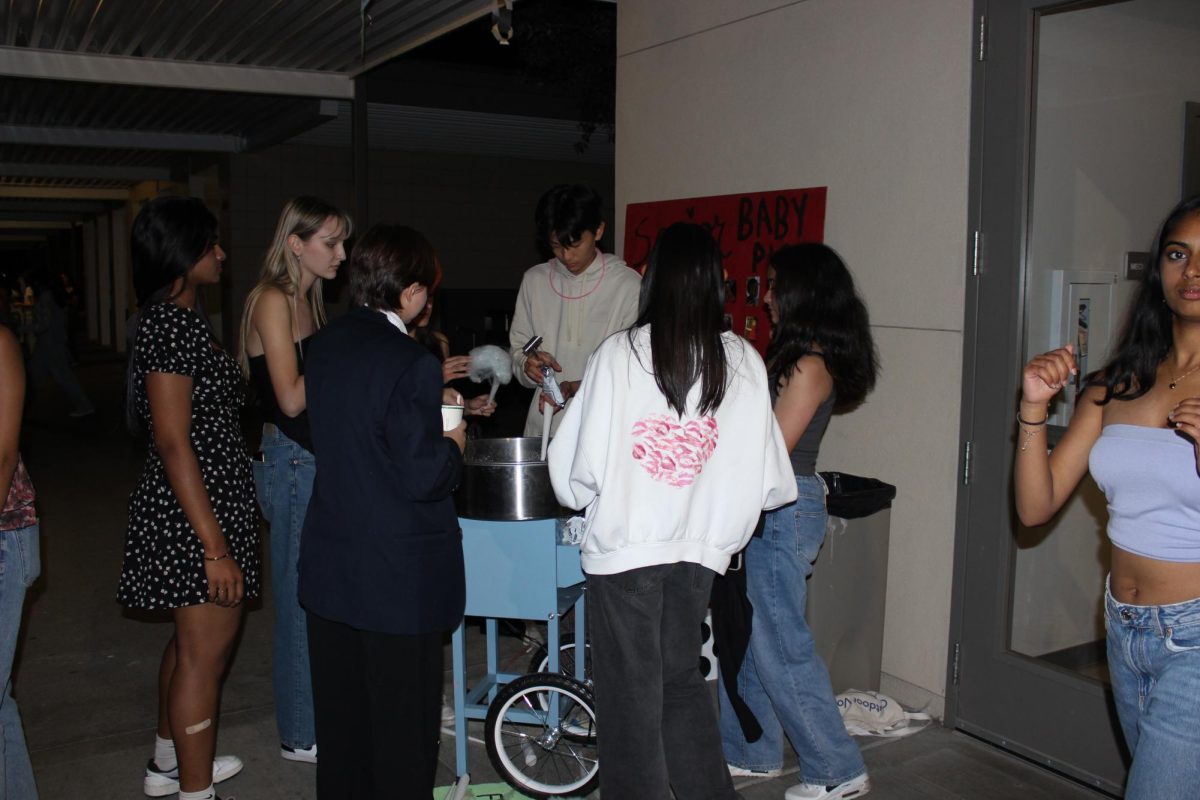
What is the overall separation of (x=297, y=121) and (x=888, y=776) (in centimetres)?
870

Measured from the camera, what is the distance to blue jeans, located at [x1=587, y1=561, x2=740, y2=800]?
2.61 m

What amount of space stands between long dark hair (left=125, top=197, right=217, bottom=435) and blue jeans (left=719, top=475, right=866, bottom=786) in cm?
187

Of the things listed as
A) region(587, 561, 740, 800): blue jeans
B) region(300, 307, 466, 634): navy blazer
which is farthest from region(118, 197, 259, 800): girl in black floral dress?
region(587, 561, 740, 800): blue jeans

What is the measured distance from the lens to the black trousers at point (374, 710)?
8.36ft

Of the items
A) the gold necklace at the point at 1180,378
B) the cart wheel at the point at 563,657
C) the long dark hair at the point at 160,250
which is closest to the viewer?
the gold necklace at the point at 1180,378

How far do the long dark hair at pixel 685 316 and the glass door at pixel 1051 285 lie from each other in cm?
133

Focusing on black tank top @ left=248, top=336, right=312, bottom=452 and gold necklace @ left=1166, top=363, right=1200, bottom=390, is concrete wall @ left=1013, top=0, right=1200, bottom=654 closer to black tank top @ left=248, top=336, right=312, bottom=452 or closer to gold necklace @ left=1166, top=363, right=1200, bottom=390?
gold necklace @ left=1166, top=363, right=1200, bottom=390

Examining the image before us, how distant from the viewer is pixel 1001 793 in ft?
10.7

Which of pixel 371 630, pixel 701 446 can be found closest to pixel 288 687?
pixel 371 630

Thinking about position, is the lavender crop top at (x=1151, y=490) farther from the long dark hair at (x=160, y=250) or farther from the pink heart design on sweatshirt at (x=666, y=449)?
the long dark hair at (x=160, y=250)

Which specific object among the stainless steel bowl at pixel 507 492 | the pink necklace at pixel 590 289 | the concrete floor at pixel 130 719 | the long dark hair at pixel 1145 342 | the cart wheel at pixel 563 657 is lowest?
the concrete floor at pixel 130 719

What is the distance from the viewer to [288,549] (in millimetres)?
3289

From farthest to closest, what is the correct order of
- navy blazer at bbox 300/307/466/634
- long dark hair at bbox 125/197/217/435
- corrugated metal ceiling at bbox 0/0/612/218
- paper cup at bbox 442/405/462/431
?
corrugated metal ceiling at bbox 0/0/612/218 < long dark hair at bbox 125/197/217/435 < paper cup at bbox 442/405/462/431 < navy blazer at bbox 300/307/466/634

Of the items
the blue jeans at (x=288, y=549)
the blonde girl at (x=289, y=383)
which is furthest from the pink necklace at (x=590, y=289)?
the blue jeans at (x=288, y=549)
